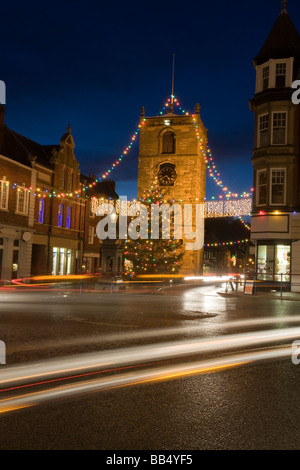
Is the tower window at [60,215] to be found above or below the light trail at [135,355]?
above

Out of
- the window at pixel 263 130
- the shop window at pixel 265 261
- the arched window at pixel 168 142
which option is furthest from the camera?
the arched window at pixel 168 142

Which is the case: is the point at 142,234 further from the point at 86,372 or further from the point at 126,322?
the point at 86,372

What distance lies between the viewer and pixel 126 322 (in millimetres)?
11820

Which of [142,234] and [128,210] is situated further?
[128,210]

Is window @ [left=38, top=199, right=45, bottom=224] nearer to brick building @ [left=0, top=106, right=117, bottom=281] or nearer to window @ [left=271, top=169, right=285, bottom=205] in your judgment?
brick building @ [left=0, top=106, right=117, bottom=281]

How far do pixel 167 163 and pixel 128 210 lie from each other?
41.0ft

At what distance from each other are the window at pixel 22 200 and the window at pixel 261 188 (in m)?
16.3

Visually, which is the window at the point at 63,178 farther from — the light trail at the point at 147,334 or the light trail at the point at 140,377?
the light trail at the point at 140,377

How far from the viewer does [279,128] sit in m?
26.7

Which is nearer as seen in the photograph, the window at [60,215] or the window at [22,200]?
the window at [22,200]

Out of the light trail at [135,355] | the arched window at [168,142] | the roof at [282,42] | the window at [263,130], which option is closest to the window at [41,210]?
the arched window at [168,142]

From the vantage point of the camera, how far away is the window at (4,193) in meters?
29.8

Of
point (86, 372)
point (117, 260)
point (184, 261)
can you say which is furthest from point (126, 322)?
point (184, 261)

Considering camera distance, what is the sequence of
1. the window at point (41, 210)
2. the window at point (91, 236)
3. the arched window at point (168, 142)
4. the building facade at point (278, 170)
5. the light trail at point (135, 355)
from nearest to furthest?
1. the light trail at point (135, 355)
2. the building facade at point (278, 170)
3. the window at point (41, 210)
4. the window at point (91, 236)
5. the arched window at point (168, 142)
